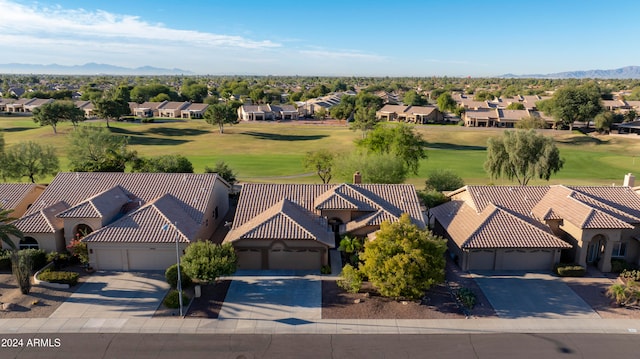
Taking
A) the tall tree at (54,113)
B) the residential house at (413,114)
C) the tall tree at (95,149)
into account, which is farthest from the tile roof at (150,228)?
the residential house at (413,114)

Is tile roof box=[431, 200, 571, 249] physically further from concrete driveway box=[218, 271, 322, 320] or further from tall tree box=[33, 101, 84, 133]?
tall tree box=[33, 101, 84, 133]

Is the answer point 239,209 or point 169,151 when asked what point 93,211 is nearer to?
point 239,209

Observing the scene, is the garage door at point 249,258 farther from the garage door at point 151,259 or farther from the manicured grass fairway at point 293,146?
the manicured grass fairway at point 293,146

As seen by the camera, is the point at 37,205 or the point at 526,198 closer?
the point at 37,205

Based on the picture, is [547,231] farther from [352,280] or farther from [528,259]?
[352,280]

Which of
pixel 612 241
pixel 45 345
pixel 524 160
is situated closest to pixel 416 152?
pixel 524 160

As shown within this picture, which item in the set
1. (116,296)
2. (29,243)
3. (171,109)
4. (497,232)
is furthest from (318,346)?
(171,109)
